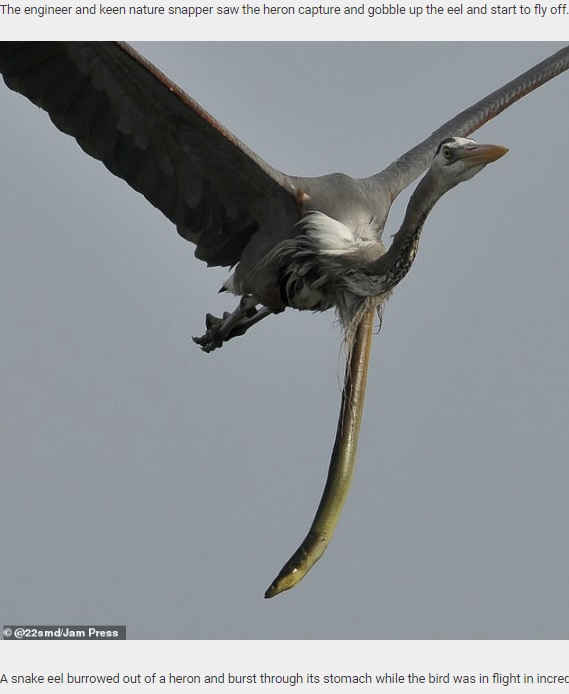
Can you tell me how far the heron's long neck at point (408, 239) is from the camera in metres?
9.59

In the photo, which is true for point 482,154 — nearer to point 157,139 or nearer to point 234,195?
point 234,195

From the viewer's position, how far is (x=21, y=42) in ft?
35.6

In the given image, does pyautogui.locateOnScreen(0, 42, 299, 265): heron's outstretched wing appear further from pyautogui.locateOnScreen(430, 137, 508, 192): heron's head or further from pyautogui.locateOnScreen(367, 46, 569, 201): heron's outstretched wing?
pyautogui.locateOnScreen(430, 137, 508, 192): heron's head

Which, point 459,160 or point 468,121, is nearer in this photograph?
point 459,160

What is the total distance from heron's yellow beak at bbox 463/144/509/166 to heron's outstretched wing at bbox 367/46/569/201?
231 centimetres

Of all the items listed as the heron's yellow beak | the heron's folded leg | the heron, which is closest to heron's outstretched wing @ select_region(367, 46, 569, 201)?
the heron

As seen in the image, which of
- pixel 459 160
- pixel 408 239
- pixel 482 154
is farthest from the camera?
pixel 408 239

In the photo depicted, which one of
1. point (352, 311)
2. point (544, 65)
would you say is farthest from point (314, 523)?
point (544, 65)

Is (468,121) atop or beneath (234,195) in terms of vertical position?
atop

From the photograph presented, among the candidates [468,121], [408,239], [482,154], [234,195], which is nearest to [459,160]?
[482,154]

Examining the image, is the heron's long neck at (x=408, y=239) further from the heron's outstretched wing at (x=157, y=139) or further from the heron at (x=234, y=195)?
the heron's outstretched wing at (x=157, y=139)

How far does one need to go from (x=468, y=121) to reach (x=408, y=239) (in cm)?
274

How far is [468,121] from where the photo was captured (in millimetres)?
12352

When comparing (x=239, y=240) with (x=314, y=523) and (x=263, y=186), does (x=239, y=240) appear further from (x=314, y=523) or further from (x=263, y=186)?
(x=314, y=523)
